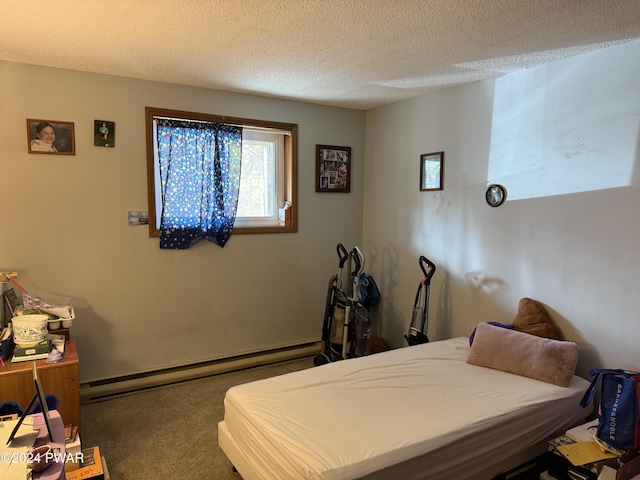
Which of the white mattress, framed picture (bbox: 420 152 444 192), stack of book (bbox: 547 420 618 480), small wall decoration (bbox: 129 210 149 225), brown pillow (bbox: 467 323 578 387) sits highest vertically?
framed picture (bbox: 420 152 444 192)

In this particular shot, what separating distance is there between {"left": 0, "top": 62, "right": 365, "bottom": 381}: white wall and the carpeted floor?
0.30 meters

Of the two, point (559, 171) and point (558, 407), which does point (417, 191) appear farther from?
point (558, 407)

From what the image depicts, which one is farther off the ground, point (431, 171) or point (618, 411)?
point (431, 171)

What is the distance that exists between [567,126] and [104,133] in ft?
10.2

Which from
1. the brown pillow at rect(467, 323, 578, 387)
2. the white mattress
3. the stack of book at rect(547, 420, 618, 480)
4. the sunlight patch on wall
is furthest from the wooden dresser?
the sunlight patch on wall

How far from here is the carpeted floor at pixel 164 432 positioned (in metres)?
2.30

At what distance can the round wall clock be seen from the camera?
2898 mm

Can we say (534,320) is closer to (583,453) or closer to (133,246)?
(583,453)

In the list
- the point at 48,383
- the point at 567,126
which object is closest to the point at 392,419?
the point at 48,383

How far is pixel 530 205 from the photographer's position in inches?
108

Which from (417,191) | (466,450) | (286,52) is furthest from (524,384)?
(286,52)

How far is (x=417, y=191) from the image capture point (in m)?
3.60

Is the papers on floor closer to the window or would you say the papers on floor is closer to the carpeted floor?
the carpeted floor

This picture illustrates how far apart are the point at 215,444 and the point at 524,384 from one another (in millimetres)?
1875
